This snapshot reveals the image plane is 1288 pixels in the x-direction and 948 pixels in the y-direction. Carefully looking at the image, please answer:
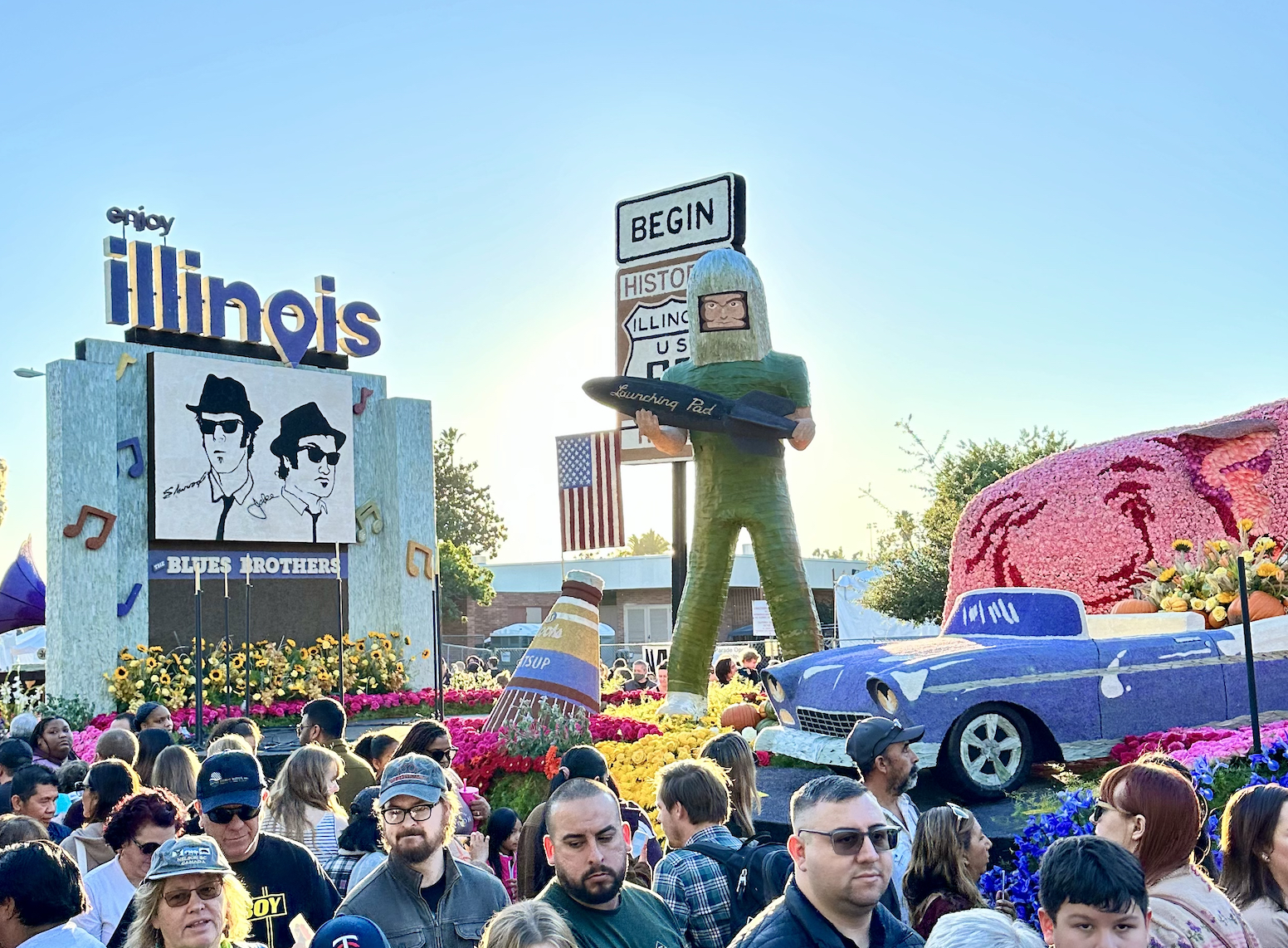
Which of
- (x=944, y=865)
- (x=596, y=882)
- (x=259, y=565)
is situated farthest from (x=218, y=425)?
(x=596, y=882)

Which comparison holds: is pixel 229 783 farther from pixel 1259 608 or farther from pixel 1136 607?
pixel 1136 607

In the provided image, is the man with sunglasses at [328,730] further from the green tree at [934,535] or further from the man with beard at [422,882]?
the green tree at [934,535]

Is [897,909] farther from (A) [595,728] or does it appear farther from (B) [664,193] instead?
(B) [664,193]

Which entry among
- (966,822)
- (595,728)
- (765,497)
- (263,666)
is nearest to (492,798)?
(595,728)

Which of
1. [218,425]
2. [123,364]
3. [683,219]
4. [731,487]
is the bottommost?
[731,487]

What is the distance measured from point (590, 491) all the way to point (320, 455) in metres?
6.58

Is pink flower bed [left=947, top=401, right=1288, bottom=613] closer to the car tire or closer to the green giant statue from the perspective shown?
the green giant statue

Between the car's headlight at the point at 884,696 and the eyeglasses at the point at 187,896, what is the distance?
5.86m

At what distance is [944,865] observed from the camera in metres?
3.92

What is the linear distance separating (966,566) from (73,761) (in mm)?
12227

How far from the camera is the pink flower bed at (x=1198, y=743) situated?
719 centimetres

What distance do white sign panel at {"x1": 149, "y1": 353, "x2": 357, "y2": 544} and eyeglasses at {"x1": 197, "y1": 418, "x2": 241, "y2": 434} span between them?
1 cm

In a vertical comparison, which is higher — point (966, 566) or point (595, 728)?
point (966, 566)

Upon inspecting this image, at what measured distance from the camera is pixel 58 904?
3166mm
